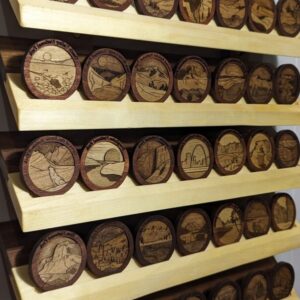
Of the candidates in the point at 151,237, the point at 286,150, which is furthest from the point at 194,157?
the point at 286,150

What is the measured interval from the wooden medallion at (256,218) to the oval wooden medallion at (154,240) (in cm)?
30

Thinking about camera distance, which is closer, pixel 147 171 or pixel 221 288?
pixel 147 171

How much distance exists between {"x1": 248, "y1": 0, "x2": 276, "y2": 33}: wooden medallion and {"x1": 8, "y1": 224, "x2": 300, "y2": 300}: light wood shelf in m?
0.67

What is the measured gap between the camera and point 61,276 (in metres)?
0.96

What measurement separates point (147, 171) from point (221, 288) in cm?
49

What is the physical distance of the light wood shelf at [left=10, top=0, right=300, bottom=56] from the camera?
0.83 m

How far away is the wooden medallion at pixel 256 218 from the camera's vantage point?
1313mm

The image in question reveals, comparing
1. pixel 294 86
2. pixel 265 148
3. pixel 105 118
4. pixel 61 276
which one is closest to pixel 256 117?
pixel 265 148

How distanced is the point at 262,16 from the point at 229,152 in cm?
44

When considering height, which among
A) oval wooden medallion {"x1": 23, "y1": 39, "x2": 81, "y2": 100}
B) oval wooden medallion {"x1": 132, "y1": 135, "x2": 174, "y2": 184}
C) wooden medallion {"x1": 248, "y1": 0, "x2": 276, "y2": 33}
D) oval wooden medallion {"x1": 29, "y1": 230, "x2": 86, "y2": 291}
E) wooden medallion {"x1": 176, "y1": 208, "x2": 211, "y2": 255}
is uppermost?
wooden medallion {"x1": 248, "y1": 0, "x2": 276, "y2": 33}

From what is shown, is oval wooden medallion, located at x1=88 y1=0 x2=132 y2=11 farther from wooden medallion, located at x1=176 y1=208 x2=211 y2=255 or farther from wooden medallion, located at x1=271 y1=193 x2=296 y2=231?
wooden medallion, located at x1=271 y1=193 x2=296 y2=231

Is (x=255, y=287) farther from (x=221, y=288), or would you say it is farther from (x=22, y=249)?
(x=22, y=249)

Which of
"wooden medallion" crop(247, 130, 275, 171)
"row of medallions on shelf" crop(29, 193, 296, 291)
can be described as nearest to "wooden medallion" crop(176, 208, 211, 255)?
"row of medallions on shelf" crop(29, 193, 296, 291)

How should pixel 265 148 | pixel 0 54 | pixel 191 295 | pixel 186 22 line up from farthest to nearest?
1. pixel 265 148
2. pixel 191 295
3. pixel 186 22
4. pixel 0 54
